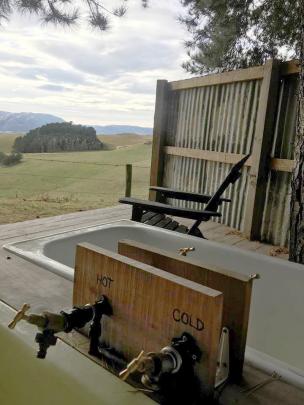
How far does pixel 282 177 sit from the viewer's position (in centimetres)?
270

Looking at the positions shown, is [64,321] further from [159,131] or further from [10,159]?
[10,159]

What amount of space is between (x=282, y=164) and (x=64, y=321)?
2392 mm

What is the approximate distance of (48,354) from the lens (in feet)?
2.06

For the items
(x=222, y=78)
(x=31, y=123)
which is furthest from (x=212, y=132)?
(x=31, y=123)

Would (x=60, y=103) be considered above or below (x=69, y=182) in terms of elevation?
above

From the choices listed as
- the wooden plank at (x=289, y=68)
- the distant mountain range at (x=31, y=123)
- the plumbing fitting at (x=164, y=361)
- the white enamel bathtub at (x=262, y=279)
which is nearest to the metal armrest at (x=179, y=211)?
the white enamel bathtub at (x=262, y=279)

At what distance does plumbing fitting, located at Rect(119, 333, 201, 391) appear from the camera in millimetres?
499

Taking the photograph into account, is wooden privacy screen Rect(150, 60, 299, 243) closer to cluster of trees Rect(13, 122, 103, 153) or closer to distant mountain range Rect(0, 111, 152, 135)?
distant mountain range Rect(0, 111, 152, 135)

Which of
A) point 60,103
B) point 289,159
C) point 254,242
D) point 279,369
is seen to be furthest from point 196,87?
point 60,103

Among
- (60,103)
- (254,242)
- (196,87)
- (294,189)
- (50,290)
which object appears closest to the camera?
(50,290)

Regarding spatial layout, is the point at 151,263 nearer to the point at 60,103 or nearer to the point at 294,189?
the point at 294,189

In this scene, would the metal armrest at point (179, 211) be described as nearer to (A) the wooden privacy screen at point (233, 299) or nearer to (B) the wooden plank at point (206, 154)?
(A) the wooden privacy screen at point (233, 299)

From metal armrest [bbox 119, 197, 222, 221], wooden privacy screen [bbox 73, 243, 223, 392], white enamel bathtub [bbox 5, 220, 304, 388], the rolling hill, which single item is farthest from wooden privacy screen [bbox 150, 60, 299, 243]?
the rolling hill

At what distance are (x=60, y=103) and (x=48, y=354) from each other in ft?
26.5
